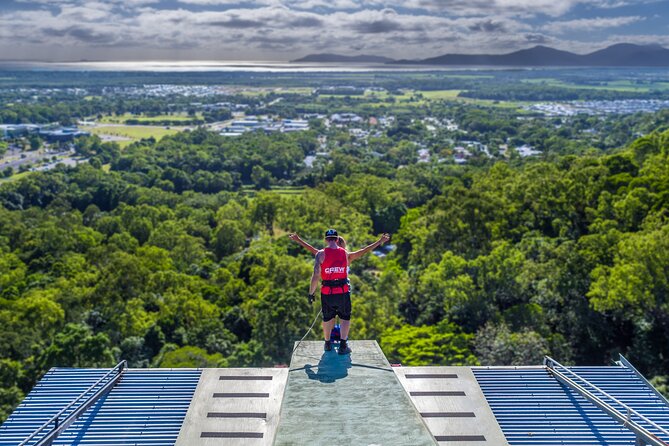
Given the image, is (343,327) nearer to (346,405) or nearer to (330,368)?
(330,368)

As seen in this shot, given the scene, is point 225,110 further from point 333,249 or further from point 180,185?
point 333,249

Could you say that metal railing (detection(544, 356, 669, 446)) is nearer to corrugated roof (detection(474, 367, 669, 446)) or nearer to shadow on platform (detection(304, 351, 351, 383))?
corrugated roof (detection(474, 367, 669, 446))

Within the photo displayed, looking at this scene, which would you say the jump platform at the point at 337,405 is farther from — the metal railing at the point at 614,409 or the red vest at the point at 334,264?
the red vest at the point at 334,264

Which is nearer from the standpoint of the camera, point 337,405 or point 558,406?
point 337,405

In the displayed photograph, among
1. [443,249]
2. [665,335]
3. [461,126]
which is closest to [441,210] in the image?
[443,249]

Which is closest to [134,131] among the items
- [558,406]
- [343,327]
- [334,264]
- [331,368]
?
[343,327]
